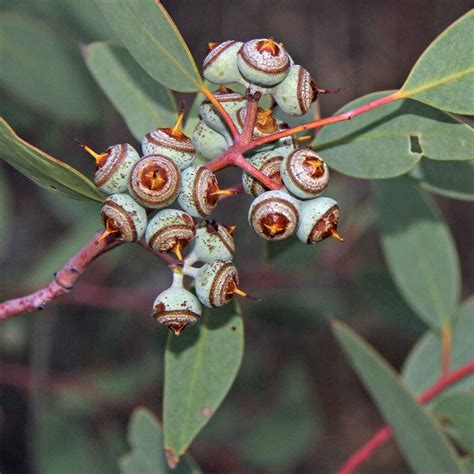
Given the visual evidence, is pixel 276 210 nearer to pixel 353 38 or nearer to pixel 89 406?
pixel 89 406

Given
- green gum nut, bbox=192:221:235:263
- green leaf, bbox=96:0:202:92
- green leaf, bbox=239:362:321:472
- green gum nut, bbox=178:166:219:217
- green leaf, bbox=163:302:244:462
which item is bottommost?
green leaf, bbox=239:362:321:472

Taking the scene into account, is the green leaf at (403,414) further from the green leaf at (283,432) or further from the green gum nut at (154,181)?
the green leaf at (283,432)

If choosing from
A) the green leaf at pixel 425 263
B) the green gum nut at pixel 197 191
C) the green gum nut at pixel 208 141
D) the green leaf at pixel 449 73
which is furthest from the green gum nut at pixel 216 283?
the green leaf at pixel 425 263

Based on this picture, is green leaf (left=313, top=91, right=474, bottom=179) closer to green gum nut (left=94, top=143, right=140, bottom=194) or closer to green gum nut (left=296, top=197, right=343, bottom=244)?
green gum nut (left=296, top=197, right=343, bottom=244)

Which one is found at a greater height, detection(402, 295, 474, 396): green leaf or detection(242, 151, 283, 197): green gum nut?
detection(242, 151, 283, 197): green gum nut

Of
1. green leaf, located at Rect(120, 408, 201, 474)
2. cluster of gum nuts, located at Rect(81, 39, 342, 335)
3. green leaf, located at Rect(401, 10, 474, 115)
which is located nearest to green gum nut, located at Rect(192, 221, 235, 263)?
cluster of gum nuts, located at Rect(81, 39, 342, 335)
